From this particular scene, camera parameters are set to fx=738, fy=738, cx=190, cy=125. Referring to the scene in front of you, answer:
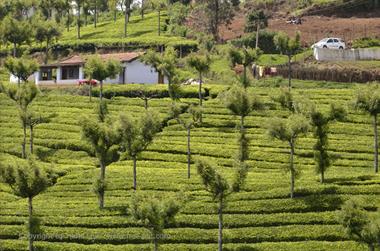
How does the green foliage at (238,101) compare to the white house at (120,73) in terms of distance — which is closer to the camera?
the green foliage at (238,101)

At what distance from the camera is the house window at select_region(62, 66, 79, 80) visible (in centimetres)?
8300

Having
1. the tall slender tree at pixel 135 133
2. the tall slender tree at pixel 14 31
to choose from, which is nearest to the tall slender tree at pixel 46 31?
the tall slender tree at pixel 14 31

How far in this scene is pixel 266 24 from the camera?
10138 centimetres

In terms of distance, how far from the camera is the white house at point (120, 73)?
81188 millimetres

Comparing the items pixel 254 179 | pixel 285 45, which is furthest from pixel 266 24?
pixel 254 179

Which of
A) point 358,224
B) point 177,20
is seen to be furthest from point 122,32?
point 358,224

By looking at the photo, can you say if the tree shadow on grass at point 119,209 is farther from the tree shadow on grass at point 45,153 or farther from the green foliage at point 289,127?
the tree shadow on grass at point 45,153

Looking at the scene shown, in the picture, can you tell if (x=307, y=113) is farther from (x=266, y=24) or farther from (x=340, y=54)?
(x=266, y=24)

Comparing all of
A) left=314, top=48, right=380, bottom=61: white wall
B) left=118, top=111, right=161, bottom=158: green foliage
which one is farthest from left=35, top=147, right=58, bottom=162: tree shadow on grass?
left=314, top=48, right=380, bottom=61: white wall

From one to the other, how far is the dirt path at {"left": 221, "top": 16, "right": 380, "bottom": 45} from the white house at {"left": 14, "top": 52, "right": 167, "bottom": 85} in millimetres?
23200

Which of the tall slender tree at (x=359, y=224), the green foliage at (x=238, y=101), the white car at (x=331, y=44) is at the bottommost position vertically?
the tall slender tree at (x=359, y=224)

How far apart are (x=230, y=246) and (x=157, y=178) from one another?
38.7ft

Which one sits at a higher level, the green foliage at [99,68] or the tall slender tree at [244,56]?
the tall slender tree at [244,56]

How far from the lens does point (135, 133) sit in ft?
149
